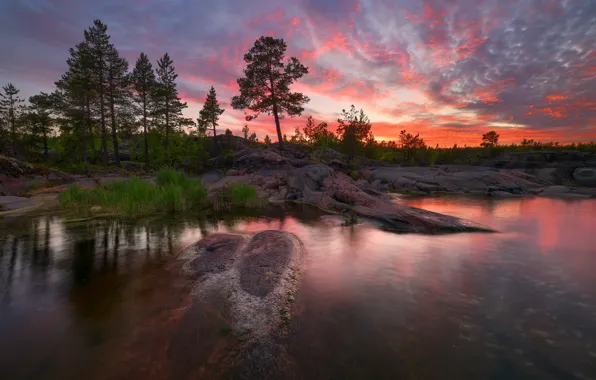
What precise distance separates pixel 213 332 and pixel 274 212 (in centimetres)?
1127

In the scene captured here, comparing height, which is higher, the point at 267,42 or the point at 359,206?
the point at 267,42

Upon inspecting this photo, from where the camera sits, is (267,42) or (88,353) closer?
(88,353)

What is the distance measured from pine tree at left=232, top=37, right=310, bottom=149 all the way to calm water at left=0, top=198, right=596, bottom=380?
2345 centimetres

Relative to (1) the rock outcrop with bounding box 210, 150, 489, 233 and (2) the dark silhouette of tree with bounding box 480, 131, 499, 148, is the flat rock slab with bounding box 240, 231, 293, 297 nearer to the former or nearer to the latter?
(1) the rock outcrop with bounding box 210, 150, 489, 233

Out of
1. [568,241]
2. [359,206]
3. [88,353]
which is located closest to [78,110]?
[359,206]

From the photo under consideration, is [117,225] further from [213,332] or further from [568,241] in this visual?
[568,241]

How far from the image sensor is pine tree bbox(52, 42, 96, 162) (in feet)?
107

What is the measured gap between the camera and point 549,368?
3.48m

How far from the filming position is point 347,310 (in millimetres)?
4840

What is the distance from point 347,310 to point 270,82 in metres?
29.2

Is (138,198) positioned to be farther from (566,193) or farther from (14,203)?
(566,193)

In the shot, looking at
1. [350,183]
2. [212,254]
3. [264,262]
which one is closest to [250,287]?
[264,262]

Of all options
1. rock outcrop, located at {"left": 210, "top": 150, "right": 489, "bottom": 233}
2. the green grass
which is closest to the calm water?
rock outcrop, located at {"left": 210, "top": 150, "right": 489, "bottom": 233}

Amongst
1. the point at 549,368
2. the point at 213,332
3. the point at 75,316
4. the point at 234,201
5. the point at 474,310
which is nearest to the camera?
the point at 549,368
